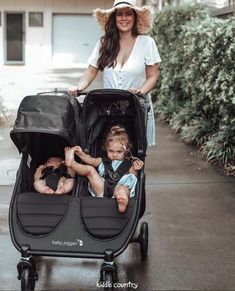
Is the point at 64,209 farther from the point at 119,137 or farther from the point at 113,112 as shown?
the point at 113,112

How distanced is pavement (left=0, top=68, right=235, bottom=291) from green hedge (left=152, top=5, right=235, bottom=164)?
455 millimetres

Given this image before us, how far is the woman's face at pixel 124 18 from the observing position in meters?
4.90

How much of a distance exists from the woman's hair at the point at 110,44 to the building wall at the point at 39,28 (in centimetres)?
2269

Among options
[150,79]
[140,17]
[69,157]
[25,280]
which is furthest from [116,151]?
[140,17]

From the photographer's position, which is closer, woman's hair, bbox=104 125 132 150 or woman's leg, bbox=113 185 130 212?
woman's leg, bbox=113 185 130 212

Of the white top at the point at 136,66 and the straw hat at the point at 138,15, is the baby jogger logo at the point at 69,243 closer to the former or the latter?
the white top at the point at 136,66

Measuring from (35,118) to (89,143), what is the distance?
0.64 metres

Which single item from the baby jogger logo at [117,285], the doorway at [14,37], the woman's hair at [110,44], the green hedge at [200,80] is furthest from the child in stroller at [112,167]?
the doorway at [14,37]

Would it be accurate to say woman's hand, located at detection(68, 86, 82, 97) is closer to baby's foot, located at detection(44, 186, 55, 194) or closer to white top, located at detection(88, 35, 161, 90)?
white top, located at detection(88, 35, 161, 90)

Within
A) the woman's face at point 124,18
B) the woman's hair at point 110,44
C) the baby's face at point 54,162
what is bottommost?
the baby's face at point 54,162

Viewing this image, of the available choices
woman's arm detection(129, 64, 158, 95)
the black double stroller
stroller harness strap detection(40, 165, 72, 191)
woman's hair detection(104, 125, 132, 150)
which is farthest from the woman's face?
stroller harness strap detection(40, 165, 72, 191)

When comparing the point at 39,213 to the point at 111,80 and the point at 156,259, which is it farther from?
the point at 111,80

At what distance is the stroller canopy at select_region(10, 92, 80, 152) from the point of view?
3.98 m

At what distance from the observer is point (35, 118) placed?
4.02 m
